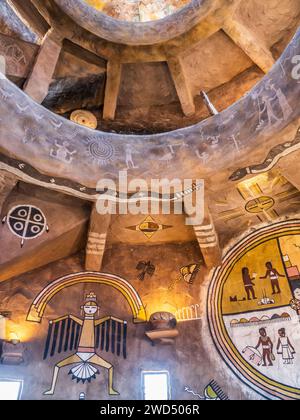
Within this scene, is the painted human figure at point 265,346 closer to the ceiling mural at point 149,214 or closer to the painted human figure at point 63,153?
the ceiling mural at point 149,214

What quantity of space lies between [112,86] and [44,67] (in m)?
1.96

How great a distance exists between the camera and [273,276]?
803 centimetres

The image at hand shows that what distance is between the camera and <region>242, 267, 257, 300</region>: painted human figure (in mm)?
8086

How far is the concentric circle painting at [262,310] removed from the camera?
281 inches

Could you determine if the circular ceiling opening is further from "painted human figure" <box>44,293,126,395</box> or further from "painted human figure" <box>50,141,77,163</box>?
"painted human figure" <box>44,293,126,395</box>

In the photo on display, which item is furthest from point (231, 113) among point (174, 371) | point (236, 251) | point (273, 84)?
point (174, 371)

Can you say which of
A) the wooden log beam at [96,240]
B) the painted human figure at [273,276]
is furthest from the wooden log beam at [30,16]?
the painted human figure at [273,276]

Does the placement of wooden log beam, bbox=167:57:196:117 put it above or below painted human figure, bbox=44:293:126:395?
above

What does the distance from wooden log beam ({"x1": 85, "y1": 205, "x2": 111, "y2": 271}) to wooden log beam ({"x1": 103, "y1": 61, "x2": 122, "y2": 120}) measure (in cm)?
363

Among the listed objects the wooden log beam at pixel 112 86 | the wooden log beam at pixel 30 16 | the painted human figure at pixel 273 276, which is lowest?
the painted human figure at pixel 273 276

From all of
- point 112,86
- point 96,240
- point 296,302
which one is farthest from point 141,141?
point 296,302

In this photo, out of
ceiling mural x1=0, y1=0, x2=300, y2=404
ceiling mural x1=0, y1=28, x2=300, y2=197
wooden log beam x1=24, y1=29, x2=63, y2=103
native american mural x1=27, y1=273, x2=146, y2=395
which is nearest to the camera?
ceiling mural x1=0, y1=28, x2=300, y2=197

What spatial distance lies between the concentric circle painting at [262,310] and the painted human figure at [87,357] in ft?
8.19

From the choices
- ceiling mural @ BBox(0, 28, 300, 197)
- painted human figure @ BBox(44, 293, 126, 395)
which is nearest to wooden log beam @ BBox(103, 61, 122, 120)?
ceiling mural @ BBox(0, 28, 300, 197)
